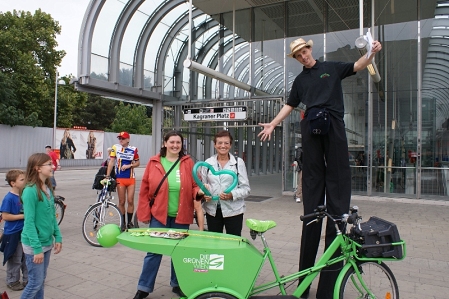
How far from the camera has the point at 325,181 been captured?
349cm

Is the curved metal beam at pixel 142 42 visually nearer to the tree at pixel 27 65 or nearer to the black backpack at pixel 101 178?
the black backpack at pixel 101 178

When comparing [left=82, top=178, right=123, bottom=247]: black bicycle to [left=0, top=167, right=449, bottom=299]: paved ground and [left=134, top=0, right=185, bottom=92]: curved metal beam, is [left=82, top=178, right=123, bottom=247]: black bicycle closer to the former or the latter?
[left=0, top=167, right=449, bottom=299]: paved ground

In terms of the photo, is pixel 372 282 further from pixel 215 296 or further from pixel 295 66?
pixel 295 66

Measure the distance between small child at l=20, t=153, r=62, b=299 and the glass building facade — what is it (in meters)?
7.70

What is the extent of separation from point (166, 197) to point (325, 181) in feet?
5.15

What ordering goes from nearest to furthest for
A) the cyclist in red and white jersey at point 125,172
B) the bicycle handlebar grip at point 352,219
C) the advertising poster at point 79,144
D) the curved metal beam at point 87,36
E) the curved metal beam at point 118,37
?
the bicycle handlebar grip at point 352,219
the cyclist in red and white jersey at point 125,172
the curved metal beam at point 87,36
the curved metal beam at point 118,37
the advertising poster at point 79,144

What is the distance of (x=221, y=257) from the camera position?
8.79 ft

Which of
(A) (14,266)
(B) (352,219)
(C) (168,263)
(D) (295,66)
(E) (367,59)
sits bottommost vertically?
(C) (168,263)

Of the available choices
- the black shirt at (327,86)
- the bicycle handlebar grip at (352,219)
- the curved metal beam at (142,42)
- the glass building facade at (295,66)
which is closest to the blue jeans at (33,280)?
the bicycle handlebar grip at (352,219)

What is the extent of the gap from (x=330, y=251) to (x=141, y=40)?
12.7m

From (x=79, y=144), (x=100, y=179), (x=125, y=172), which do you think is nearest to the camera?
(x=100, y=179)

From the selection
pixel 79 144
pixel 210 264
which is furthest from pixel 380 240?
pixel 79 144

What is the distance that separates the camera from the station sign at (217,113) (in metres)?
11.6

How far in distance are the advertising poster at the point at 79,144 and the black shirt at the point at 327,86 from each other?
99.7ft
